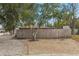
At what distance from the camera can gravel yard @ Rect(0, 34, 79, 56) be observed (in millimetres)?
1925

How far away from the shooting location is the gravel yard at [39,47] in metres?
1.92

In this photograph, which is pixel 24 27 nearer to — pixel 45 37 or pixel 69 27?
pixel 45 37

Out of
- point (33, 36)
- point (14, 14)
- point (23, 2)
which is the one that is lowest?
point (33, 36)

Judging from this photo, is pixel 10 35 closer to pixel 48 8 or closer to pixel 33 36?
pixel 33 36

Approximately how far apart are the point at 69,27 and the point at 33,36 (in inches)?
14.7

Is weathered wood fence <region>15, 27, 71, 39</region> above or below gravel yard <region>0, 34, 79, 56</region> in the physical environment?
above

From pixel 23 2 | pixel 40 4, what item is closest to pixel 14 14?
pixel 23 2

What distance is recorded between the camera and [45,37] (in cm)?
194

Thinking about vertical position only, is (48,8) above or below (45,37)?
above

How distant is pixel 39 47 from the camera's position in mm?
1927

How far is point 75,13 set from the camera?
1.94 metres

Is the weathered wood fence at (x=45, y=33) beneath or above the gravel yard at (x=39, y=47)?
above

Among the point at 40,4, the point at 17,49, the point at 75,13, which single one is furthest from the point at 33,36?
the point at 75,13

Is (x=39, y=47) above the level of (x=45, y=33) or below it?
below
